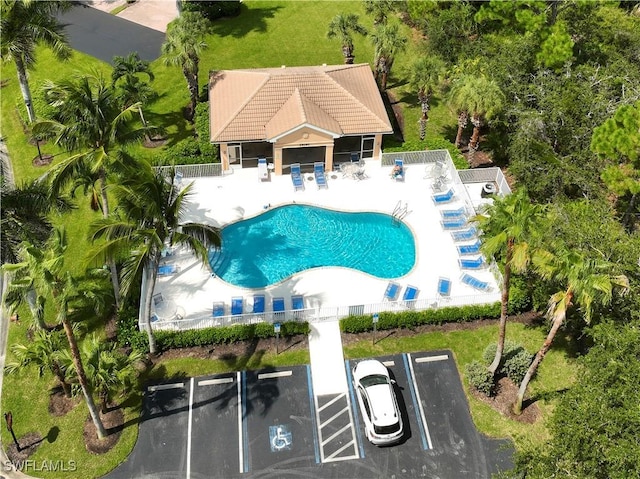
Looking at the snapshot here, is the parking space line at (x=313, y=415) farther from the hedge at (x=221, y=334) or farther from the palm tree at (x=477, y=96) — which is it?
the palm tree at (x=477, y=96)

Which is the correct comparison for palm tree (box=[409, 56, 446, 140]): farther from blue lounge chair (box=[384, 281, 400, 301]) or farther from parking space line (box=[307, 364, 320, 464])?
parking space line (box=[307, 364, 320, 464])

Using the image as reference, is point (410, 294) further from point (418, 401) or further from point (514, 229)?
point (514, 229)

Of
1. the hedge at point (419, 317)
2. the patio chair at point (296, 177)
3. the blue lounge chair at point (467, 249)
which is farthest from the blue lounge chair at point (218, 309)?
the blue lounge chair at point (467, 249)

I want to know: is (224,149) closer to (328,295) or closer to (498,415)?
(328,295)

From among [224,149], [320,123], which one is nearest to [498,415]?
[320,123]

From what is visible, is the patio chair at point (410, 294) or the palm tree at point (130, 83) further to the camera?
the palm tree at point (130, 83)
